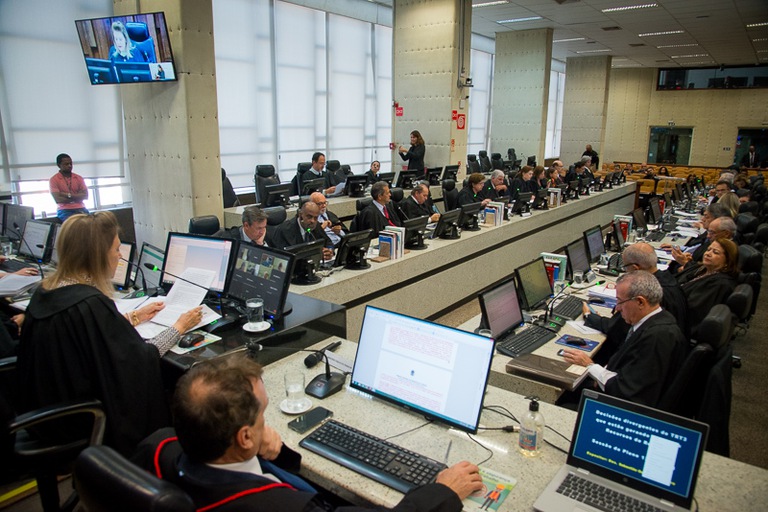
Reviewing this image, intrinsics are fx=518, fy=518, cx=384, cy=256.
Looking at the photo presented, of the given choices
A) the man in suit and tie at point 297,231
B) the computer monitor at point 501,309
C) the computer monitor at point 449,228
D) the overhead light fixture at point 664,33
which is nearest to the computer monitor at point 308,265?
the man in suit and tie at point 297,231

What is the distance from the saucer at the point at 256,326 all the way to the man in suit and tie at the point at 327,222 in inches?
104

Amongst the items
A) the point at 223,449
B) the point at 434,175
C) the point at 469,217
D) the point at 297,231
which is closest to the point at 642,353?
the point at 223,449

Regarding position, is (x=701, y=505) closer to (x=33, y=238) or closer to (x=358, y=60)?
(x=33, y=238)

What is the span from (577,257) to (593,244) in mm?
596

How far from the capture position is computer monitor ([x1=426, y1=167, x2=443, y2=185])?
8688 millimetres

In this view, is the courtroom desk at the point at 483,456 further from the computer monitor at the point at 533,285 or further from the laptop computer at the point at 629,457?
the computer monitor at the point at 533,285

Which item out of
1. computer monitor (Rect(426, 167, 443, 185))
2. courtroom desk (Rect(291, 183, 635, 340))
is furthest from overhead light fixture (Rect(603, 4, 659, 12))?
computer monitor (Rect(426, 167, 443, 185))

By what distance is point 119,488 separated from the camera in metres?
1.07

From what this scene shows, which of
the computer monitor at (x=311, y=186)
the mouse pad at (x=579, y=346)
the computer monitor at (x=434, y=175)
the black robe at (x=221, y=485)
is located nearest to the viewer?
the black robe at (x=221, y=485)

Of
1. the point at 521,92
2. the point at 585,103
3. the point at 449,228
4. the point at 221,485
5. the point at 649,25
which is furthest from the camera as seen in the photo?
the point at 585,103

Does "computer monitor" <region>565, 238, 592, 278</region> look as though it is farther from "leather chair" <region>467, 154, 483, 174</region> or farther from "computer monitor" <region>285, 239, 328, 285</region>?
"leather chair" <region>467, 154, 483, 174</region>

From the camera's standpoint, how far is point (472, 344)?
6.37 feet

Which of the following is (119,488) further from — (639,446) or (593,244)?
(593,244)

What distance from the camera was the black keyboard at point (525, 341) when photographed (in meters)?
2.96
